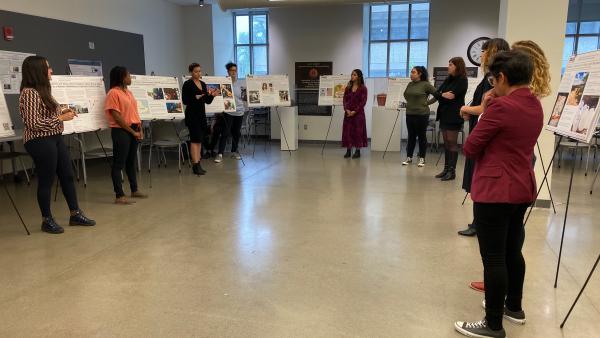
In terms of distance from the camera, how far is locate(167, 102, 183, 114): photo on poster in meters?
6.60

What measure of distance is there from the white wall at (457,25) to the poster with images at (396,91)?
1929mm

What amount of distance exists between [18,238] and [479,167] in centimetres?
386

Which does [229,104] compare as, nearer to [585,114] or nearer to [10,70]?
[10,70]

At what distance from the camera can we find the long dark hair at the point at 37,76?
3.73 meters

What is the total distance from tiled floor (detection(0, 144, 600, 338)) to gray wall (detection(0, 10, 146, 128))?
2489 mm

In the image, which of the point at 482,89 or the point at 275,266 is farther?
the point at 482,89

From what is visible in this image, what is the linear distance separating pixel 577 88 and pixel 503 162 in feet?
4.47

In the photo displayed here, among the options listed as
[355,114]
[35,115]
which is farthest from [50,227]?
[355,114]

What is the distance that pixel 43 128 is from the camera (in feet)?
12.4

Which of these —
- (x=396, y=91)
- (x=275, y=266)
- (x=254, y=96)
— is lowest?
(x=275, y=266)

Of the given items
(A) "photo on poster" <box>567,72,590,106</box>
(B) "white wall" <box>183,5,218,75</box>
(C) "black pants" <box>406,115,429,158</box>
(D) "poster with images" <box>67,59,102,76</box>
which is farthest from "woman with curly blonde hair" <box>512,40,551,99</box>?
(B) "white wall" <box>183,5,218,75</box>

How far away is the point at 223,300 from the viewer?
2.77 m

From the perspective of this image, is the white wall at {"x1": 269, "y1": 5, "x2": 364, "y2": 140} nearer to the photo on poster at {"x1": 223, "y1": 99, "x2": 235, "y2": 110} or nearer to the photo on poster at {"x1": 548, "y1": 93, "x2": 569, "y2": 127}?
the photo on poster at {"x1": 223, "y1": 99, "x2": 235, "y2": 110}

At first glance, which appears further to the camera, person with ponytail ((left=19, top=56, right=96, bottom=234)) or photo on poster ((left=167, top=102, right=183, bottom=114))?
photo on poster ((left=167, top=102, right=183, bottom=114))
